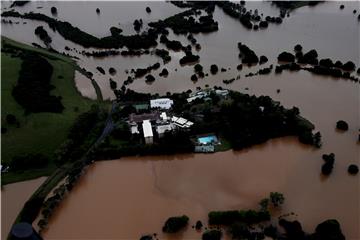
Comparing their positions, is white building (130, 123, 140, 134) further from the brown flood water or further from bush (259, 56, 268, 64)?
bush (259, 56, 268, 64)

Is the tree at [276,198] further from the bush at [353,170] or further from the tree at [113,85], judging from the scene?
the tree at [113,85]

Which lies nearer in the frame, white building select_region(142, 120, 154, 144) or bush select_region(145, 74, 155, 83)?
white building select_region(142, 120, 154, 144)

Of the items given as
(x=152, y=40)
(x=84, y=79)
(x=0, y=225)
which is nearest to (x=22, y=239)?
(x=0, y=225)

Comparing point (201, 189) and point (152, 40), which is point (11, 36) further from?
point (201, 189)

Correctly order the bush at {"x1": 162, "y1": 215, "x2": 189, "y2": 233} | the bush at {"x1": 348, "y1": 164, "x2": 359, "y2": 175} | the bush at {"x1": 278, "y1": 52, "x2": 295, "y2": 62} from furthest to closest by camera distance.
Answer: the bush at {"x1": 278, "y1": 52, "x2": 295, "y2": 62}, the bush at {"x1": 348, "y1": 164, "x2": 359, "y2": 175}, the bush at {"x1": 162, "y1": 215, "x2": 189, "y2": 233}

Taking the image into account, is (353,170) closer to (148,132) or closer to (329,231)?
(329,231)

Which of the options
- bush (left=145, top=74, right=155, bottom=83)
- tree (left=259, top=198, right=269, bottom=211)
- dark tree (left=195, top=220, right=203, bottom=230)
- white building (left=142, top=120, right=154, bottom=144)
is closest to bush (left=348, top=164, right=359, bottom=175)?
tree (left=259, top=198, right=269, bottom=211)

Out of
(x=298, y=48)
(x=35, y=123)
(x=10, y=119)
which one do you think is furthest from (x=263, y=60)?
(x=10, y=119)

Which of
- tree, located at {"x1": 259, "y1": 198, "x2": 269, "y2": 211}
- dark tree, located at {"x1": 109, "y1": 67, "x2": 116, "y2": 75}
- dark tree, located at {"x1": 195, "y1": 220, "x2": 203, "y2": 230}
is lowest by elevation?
dark tree, located at {"x1": 195, "y1": 220, "x2": 203, "y2": 230}
